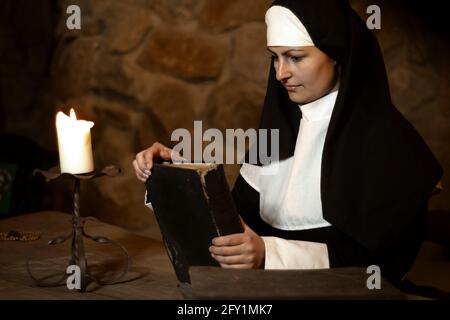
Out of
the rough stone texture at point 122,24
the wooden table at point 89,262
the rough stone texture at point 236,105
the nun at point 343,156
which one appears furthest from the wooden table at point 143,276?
the rough stone texture at point 122,24

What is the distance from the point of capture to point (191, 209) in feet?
4.90

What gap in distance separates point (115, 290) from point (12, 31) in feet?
8.38

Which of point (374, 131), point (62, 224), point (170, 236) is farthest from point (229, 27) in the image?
point (170, 236)

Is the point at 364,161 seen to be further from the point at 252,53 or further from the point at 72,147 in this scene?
the point at 252,53

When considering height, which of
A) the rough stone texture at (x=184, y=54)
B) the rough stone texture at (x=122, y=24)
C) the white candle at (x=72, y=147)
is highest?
the rough stone texture at (x=122, y=24)

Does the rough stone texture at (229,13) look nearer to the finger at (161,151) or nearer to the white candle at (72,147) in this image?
the finger at (161,151)

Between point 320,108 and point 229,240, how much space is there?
53cm

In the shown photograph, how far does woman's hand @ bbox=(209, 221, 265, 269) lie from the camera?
150 cm

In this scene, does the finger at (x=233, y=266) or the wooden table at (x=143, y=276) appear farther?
the finger at (x=233, y=266)

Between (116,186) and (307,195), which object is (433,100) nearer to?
(307,195)

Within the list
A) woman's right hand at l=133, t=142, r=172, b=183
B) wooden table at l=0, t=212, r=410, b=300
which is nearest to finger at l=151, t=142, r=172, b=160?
woman's right hand at l=133, t=142, r=172, b=183

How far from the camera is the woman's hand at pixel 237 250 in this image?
4.93 ft

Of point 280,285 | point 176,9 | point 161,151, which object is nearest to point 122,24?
point 176,9

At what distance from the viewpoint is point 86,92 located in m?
3.47
